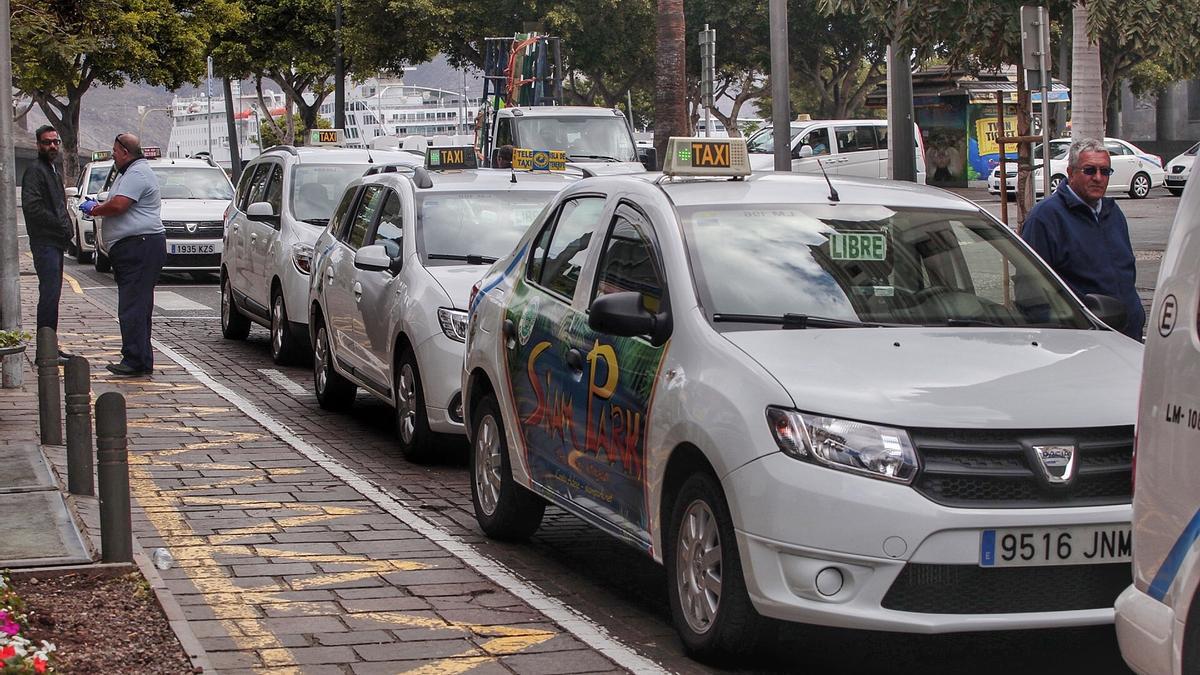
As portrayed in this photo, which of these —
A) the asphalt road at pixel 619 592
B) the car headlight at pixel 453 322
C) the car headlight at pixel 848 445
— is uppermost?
the car headlight at pixel 453 322

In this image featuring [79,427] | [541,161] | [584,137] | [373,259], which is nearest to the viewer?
[79,427]

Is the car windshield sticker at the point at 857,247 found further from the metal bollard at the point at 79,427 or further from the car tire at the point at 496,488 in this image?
the metal bollard at the point at 79,427

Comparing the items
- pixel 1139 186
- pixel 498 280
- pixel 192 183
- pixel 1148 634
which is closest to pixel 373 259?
pixel 498 280

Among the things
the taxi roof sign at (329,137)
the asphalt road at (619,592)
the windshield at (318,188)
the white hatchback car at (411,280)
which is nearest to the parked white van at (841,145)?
the taxi roof sign at (329,137)

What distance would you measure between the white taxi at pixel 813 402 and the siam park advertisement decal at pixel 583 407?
0.01m

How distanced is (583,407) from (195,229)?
18244 millimetres

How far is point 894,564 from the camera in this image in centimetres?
543

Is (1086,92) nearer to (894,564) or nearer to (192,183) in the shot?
(192,183)

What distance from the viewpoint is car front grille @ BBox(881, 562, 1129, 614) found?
5.46 m

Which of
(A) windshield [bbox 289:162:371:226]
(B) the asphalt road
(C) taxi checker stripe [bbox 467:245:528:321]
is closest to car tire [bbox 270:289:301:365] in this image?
(A) windshield [bbox 289:162:371:226]

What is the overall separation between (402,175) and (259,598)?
5.40 meters

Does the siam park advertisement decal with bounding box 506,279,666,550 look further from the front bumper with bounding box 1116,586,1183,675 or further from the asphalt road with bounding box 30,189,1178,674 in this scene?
the front bumper with bounding box 1116,586,1183,675

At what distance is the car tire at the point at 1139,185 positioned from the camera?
4428cm

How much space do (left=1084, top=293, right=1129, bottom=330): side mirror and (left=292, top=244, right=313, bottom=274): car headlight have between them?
8.24m
